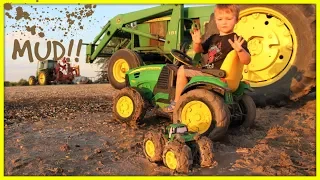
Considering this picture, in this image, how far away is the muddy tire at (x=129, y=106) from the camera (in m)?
4.40

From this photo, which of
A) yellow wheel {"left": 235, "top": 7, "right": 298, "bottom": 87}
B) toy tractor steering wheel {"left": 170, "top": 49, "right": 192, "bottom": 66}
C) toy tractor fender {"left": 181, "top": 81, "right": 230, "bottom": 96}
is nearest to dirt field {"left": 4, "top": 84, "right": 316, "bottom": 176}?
toy tractor fender {"left": 181, "top": 81, "right": 230, "bottom": 96}

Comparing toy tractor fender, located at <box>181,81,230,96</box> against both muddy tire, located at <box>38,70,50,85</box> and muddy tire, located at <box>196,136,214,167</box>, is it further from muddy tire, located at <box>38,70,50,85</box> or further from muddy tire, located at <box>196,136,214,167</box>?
muddy tire, located at <box>38,70,50,85</box>

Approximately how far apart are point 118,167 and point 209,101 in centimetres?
121

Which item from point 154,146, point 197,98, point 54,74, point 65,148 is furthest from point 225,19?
point 54,74

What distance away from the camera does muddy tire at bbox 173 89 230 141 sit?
3.41 meters

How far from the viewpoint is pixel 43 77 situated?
763 inches

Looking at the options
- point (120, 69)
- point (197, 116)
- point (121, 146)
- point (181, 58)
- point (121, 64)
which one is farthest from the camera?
point (120, 69)

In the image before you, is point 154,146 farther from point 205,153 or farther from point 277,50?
point 277,50

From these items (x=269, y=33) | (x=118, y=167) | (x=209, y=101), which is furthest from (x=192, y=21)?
(x=118, y=167)

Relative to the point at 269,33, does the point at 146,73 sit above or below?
below

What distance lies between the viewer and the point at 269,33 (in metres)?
5.70

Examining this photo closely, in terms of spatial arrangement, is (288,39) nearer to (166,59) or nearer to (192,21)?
(192,21)

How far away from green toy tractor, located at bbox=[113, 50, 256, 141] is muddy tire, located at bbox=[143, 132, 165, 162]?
2.10ft

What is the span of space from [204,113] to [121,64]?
14.4ft
